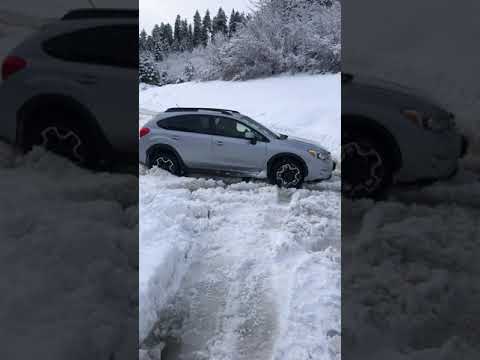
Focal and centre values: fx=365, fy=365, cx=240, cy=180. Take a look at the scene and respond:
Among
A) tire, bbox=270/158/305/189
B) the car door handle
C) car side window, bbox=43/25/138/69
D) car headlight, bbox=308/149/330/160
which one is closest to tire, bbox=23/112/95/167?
the car door handle

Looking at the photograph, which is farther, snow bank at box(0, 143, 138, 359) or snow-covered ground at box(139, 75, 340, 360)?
snow-covered ground at box(139, 75, 340, 360)

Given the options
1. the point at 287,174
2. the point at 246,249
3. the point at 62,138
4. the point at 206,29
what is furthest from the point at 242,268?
the point at 206,29

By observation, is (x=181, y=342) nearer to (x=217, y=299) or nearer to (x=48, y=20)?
(x=217, y=299)

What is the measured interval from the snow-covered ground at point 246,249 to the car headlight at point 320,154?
4cm

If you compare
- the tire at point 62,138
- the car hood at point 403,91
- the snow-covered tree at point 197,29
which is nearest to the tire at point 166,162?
the tire at point 62,138

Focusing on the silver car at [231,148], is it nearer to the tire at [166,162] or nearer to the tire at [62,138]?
the tire at [166,162]

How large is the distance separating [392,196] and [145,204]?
1096mm

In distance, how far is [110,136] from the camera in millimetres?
1490

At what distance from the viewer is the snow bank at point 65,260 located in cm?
122

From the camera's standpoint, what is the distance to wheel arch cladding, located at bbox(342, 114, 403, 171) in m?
1.53

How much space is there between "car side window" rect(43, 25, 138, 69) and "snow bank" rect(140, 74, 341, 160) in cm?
26

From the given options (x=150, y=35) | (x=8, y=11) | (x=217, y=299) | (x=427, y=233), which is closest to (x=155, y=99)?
(x=150, y=35)

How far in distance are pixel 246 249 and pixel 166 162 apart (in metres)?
0.57

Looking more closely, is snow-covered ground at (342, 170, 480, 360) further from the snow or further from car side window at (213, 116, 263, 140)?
car side window at (213, 116, 263, 140)
